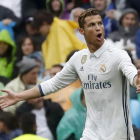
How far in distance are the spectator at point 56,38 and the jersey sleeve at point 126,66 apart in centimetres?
506

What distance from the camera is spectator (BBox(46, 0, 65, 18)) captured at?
11953 millimetres

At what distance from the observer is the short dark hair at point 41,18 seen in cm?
1121

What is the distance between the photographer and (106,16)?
1137 centimetres

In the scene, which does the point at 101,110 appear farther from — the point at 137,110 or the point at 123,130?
the point at 137,110

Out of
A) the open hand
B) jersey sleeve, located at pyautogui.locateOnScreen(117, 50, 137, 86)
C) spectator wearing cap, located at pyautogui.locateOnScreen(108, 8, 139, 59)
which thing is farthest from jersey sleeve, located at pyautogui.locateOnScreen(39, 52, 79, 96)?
spectator wearing cap, located at pyautogui.locateOnScreen(108, 8, 139, 59)

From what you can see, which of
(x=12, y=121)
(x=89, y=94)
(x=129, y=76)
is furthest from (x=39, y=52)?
(x=129, y=76)

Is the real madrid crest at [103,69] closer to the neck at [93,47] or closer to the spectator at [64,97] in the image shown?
the neck at [93,47]

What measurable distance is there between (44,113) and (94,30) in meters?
3.13

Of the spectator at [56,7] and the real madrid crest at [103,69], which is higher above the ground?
the real madrid crest at [103,69]

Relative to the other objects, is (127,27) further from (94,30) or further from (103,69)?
(103,69)

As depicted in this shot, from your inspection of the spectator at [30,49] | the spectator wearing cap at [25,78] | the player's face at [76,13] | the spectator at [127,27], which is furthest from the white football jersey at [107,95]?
the player's face at [76,13]

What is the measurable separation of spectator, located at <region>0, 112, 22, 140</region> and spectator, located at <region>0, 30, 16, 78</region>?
2.19m

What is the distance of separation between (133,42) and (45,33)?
192 centimetres

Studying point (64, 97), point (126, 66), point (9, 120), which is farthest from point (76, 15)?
point (126, 66)
